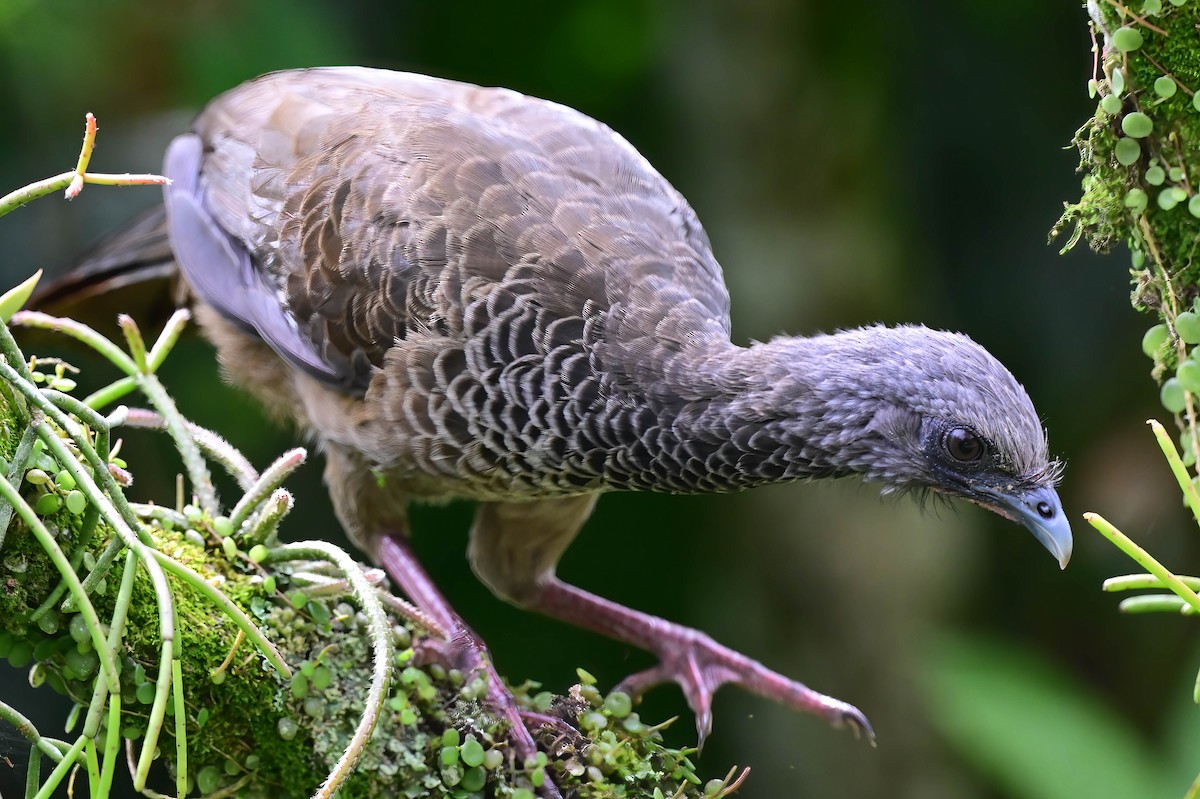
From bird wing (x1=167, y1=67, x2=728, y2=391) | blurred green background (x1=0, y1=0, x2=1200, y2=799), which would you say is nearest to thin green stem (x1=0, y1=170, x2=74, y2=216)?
bird wing (x1=167, y1=67, x2=728, y2=391)

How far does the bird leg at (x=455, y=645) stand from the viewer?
1.88m

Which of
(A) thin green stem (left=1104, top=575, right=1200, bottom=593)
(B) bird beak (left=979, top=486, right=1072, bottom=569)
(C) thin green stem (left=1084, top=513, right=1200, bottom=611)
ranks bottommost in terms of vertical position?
(B) bird beak (left=979, top=486, right=1072, bottom=569)

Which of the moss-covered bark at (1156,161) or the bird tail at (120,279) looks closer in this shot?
the moss-covered bark at (1156,161)

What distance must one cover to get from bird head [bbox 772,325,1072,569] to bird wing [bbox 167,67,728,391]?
1.00ft

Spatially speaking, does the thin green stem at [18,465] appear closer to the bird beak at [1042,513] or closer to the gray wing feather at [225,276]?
the gray wing feather at [225,276]

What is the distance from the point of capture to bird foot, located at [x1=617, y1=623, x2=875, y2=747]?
251 centimetres

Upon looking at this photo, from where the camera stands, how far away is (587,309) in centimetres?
211

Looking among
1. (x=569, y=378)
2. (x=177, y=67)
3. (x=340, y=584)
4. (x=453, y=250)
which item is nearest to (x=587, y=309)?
(x=569, y=378)

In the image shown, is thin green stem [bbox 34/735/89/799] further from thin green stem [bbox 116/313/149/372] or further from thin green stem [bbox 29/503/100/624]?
thin green stem [bbox 116/313/149/372]

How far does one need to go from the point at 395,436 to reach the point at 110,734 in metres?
1.04

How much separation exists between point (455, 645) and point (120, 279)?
4.43 feet

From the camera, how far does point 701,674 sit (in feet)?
8.47

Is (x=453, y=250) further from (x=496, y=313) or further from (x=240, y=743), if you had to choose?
(x=240, y=743)

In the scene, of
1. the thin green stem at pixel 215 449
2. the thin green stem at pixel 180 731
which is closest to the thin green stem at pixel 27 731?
the thin green stem at pixel 180 731
